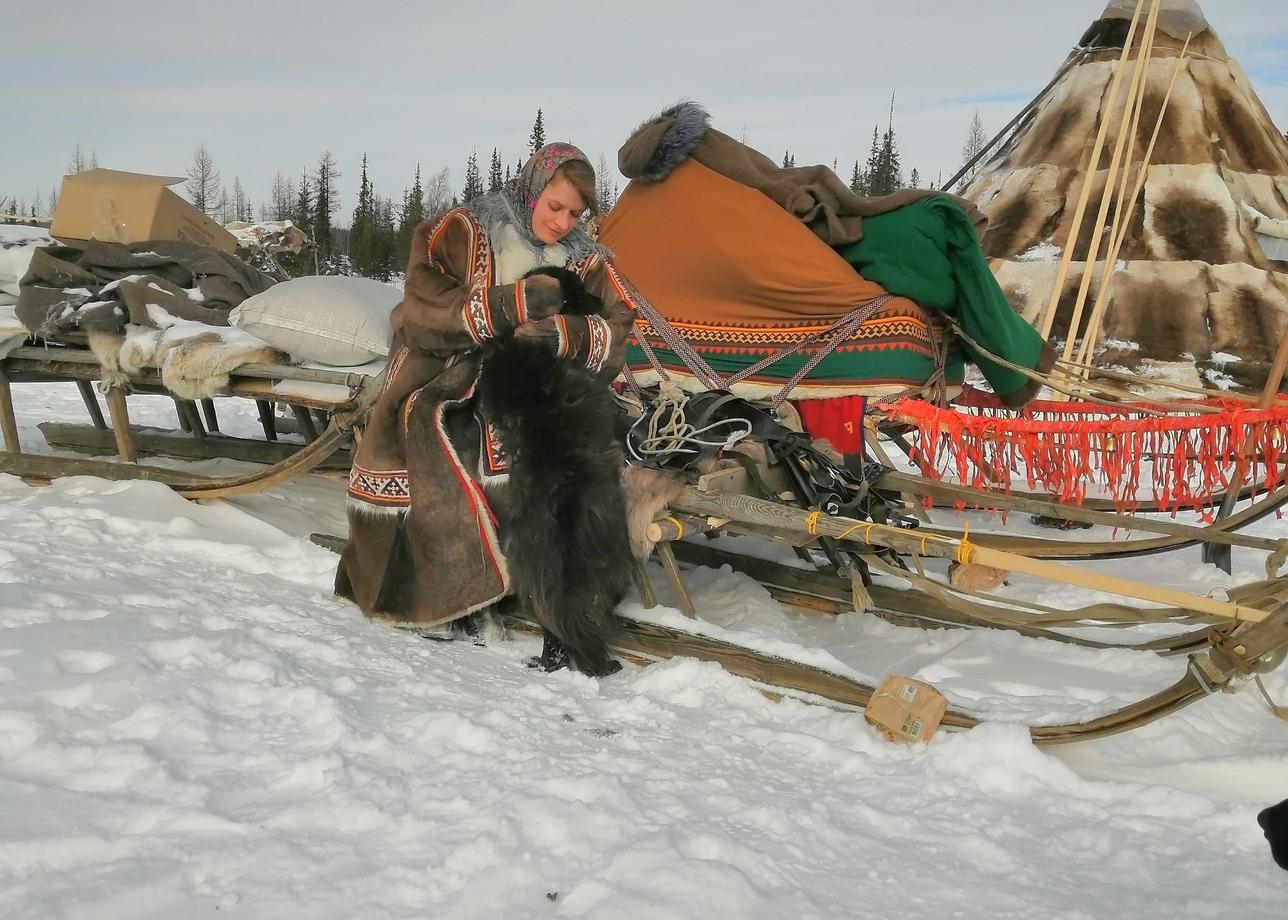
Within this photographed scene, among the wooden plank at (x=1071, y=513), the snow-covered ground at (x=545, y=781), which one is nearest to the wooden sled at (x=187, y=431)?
the snow-covered ground at (x=545, y=781)

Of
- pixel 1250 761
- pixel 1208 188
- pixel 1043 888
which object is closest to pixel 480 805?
pixel 1043 888

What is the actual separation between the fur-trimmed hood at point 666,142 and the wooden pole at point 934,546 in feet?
5.89

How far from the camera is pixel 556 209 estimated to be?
9.41 ft

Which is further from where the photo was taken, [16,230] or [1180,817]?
[16,230]

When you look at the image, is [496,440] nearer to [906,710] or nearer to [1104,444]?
[906,710]

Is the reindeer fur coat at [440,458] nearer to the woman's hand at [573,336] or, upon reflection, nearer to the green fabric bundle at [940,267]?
the woman's hand at [573,336]

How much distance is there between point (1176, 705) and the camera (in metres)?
2.02

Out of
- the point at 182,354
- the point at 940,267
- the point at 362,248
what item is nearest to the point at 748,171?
the point at 940,267

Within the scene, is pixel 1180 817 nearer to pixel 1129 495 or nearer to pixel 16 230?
pixel 1129 495

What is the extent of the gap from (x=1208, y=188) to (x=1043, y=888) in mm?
8353

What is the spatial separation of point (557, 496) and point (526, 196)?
0.92 meters

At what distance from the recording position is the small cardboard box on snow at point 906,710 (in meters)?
2.20

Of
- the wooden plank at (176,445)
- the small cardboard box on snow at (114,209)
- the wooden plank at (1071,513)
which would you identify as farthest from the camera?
the wooden plank at (176,445)

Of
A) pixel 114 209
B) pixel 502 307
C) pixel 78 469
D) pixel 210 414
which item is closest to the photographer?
pixel 502 307
